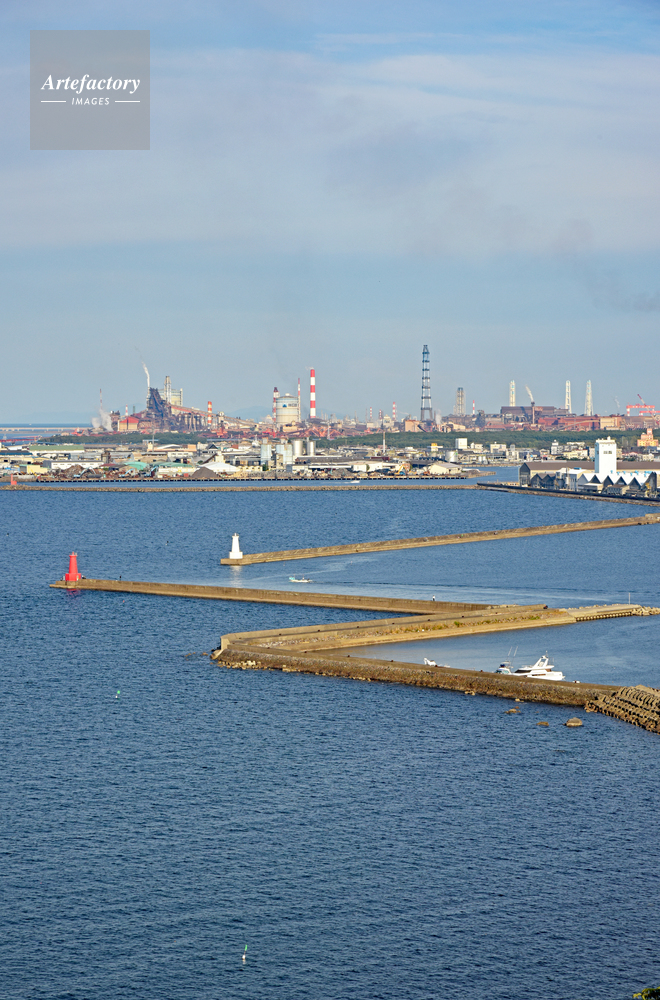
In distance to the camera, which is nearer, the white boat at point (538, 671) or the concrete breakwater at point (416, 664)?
the concrete breakwater at point (416, 664)

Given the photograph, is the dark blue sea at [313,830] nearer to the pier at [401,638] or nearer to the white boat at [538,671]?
the pier at [401,638]

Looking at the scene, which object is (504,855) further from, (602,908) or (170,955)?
(170,955)

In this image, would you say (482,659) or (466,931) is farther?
(482,659)

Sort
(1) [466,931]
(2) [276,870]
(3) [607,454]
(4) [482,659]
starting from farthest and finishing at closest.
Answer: (3) [607,454] < (4) [482,659] < (2) [276,870] < (1) [466,931]

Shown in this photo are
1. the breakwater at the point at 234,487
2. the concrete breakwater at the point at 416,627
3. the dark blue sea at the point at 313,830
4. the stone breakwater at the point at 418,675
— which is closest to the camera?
the dark blue sea at the point at 313,830

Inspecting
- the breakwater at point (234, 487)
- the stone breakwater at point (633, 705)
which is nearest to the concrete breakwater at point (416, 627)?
the stone breakwater at point (633, 705)

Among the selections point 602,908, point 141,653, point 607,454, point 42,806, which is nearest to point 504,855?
point 602,908

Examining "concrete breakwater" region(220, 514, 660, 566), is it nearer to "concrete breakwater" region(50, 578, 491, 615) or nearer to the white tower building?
"concrete breakwater" region(50, 578, 491, 615)

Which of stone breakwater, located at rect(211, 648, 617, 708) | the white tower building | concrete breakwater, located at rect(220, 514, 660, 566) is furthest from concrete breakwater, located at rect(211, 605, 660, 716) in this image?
the white tower building
